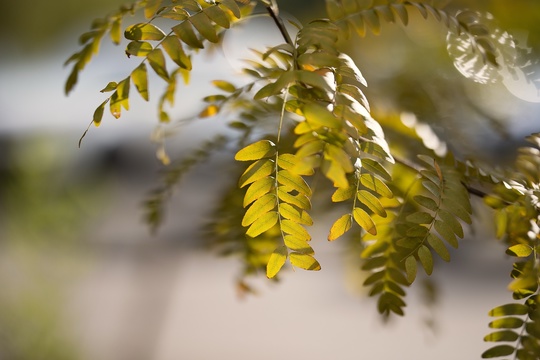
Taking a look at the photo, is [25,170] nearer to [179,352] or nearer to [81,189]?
[81,189]

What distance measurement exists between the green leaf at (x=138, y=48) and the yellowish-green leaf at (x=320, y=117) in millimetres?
114

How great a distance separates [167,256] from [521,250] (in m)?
2.57

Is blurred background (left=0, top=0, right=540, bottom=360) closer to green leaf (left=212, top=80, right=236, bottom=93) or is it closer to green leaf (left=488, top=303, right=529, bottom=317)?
green leaf (left=212, top=80, right=236, bottom=93)

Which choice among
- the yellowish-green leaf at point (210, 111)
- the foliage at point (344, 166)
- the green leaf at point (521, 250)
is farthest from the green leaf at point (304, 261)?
the yellowish-green leaf at point (210, 111)

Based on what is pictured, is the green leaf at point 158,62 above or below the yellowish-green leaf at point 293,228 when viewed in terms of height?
above

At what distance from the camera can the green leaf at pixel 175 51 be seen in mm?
358

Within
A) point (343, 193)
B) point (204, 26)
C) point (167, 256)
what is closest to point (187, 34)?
point (204, 26)

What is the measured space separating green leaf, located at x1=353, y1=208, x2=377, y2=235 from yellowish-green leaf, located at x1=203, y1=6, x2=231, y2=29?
14cm

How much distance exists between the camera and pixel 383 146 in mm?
352

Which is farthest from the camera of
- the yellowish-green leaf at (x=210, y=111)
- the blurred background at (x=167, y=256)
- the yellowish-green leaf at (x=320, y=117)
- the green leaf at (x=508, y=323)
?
the blurred background at (x=167, y=256)

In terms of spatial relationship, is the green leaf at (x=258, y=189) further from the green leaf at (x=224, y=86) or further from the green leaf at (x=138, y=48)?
the green leaf at (x=224, y=86)

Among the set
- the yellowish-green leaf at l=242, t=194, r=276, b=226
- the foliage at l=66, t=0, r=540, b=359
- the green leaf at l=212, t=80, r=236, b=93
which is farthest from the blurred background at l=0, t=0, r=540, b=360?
the yellowish-green leaf at l=242, t=194, r=276, b=226

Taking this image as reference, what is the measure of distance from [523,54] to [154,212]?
381 mm

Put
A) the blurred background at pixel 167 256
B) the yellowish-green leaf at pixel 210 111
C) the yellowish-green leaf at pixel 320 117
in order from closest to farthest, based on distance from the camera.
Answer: the yellowish-green leaf at pixel 320 117 → the yellowish-green leaf at pixel 210 111 → the blurred background at pixel 167 256
